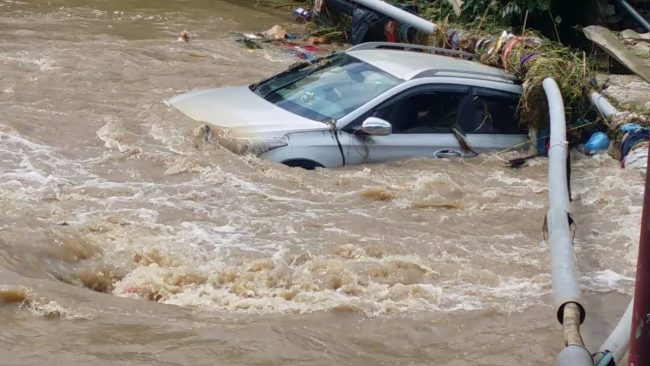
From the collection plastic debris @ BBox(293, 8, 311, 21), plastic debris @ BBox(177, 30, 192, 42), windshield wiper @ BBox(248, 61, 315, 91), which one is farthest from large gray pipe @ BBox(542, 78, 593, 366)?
plastic debris @ BBox(293, 8, 311, 21)

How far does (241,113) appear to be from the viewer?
8.81 metres

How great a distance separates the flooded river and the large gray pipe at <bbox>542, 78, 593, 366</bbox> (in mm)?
475

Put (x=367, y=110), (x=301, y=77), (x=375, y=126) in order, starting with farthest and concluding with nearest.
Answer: (x=301, y=77) < (x=367, y=110) < (x=375, y=126)

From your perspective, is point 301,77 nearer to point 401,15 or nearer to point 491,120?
point 491,120

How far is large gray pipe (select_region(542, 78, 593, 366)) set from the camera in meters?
4.41

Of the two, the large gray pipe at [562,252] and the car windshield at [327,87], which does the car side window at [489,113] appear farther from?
the car windshield at [327,87]

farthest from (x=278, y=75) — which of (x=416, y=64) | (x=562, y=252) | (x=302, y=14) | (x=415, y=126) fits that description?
(x=302, y=14)

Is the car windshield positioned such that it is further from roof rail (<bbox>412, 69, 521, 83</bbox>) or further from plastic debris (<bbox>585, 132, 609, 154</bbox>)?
plastic debris (<bbox>585, 132, 609, 154</bbox>)

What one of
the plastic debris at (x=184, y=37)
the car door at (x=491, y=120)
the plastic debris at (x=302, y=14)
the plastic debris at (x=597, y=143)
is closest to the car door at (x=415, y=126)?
the car door at (x=491, y=120)

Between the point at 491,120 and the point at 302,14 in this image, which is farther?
the point at 302,14

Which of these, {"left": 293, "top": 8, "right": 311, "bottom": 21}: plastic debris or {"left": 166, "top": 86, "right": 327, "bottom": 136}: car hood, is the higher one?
{"left": 166, "top": 86, "right": 327, "bottom": 136}: car hood

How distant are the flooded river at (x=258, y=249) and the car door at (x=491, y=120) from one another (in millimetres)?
212

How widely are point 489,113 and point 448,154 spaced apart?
613 millimetres

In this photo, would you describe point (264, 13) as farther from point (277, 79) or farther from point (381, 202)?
point (381, 202)
